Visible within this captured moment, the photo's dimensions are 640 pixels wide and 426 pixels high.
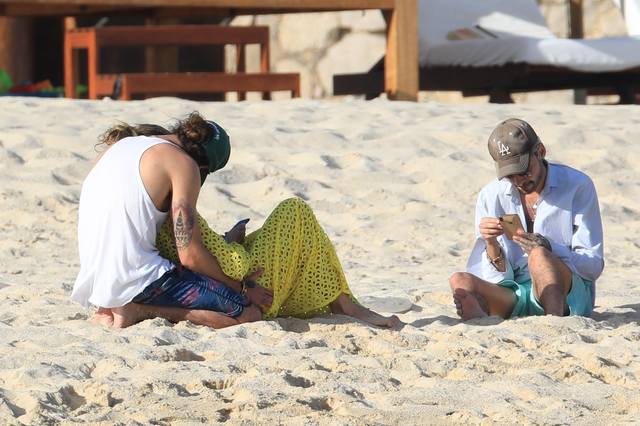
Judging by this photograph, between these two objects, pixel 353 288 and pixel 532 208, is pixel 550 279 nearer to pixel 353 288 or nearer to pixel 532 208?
pixel 532 208

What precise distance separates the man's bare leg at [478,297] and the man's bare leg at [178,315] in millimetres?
708

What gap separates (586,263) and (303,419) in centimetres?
150

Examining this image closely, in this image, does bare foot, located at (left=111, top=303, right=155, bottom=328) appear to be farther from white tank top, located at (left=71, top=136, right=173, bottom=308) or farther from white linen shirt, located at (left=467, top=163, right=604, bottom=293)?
white linen shirt, located at (left=467, top=163, right=604, bottom=293)

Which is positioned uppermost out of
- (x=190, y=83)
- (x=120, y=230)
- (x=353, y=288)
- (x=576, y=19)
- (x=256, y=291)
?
(x=576, y=19)

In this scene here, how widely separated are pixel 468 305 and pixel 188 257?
99 centimetres

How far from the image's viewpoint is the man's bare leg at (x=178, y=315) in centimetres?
399

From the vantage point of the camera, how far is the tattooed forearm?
3814 mm

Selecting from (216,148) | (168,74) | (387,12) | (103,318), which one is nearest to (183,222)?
(216,148)

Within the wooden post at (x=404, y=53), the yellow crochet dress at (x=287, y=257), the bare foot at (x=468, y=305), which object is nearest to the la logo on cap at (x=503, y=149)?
the bare foot at (x=468, y=305)

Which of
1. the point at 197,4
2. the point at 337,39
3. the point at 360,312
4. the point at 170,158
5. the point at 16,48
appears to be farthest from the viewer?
the point at 337,39

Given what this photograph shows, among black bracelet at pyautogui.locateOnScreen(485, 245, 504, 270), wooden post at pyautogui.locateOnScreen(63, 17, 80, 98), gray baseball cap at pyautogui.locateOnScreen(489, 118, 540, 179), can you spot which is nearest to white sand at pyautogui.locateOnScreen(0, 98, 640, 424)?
black bracelet at pyautogui.locateOnScreen(485, 245, 504, 270)

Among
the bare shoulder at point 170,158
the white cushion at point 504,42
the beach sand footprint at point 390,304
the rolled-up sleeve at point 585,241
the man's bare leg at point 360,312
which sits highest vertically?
the white cushion at point 504,42

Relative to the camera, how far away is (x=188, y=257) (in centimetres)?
389

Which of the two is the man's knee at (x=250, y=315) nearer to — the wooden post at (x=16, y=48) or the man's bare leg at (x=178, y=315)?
the man's bare leg at (x=178, y=315)
